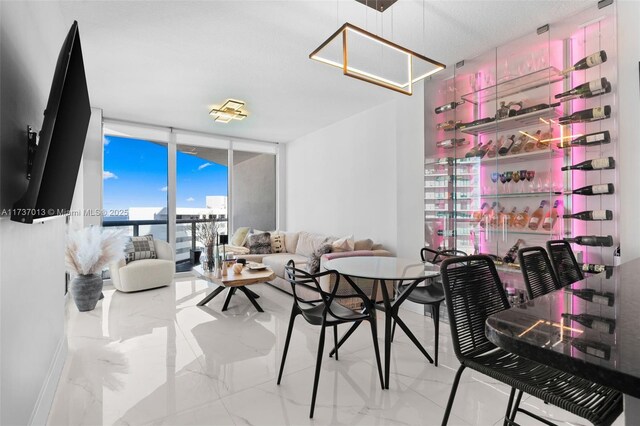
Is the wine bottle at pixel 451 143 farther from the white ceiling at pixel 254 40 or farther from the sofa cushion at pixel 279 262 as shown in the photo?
the sofa cushion at pixel 279 262

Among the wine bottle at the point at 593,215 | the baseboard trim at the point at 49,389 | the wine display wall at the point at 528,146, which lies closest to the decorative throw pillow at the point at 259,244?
the wine display wall at the point at 528,146

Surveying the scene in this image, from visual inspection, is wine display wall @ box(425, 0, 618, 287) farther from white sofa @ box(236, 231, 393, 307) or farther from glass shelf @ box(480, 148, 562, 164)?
white sofa @ box(236, 231, 393, 307)

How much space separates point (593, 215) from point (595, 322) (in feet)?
7.56

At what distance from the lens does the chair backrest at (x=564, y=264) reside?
1.87 metres

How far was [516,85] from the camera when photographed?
319 cm

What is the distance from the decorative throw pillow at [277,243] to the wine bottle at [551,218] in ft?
13.9

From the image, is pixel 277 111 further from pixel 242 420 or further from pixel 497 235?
pixel 242 420

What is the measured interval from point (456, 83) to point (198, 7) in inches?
107

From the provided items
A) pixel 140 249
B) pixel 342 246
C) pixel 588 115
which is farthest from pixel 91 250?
pixel 588 115

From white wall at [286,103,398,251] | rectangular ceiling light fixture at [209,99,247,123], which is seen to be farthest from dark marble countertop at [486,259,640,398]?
rectangular ceiling light fixture at [209,99,247,123]

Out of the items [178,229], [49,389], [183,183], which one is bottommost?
[49,389]

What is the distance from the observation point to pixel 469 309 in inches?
53.8

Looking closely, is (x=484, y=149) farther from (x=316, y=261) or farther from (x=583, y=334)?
(x=583, y=334)

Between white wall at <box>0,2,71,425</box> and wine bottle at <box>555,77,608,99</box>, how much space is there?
3.60 m
